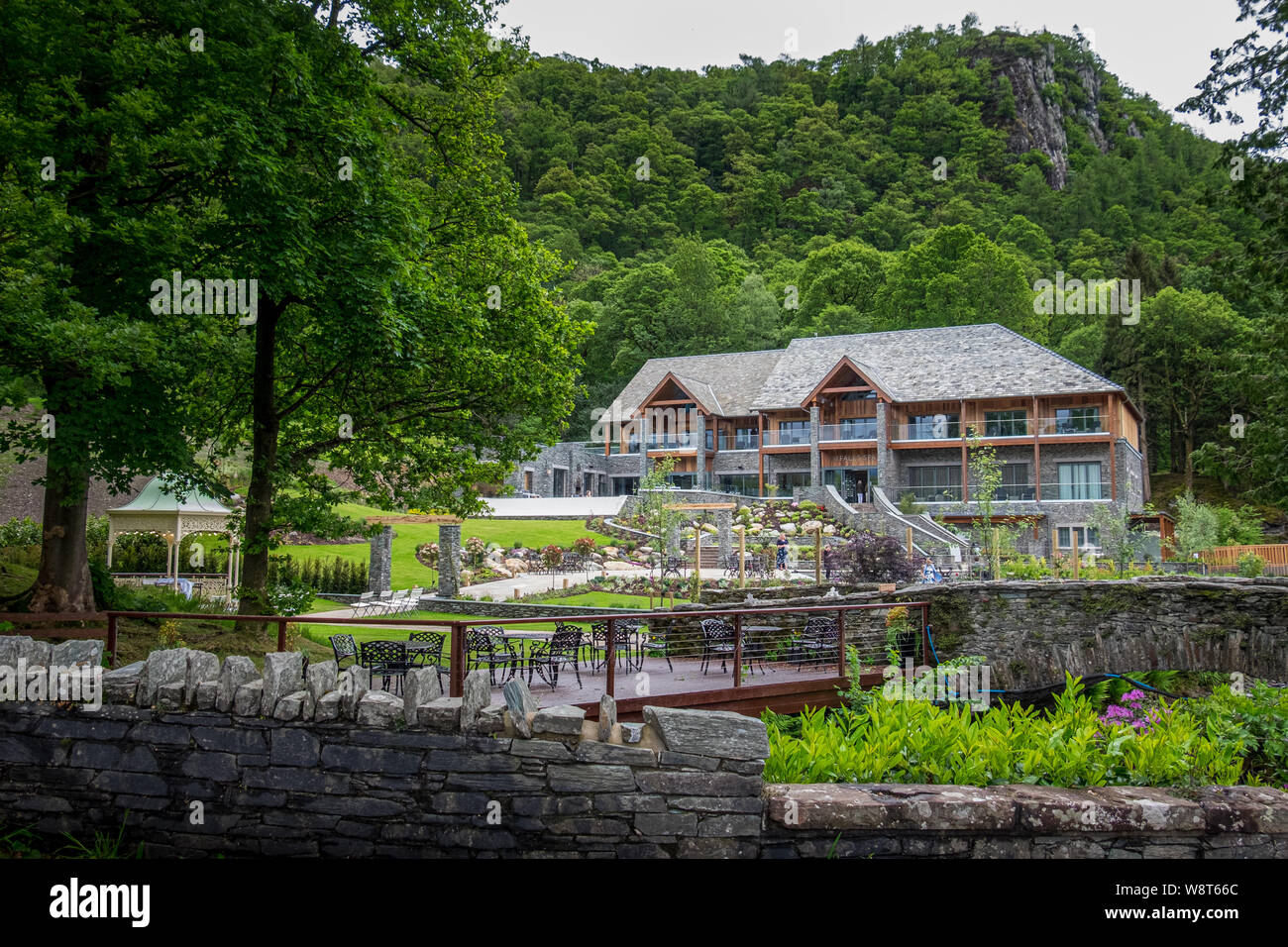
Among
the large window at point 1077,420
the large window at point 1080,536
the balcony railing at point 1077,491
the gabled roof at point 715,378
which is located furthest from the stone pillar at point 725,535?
the large window at point 1077,420

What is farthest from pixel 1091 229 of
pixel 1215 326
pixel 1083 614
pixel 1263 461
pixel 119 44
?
pixel 119 44

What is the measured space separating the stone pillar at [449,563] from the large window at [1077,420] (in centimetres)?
3090

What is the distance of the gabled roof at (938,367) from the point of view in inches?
1560

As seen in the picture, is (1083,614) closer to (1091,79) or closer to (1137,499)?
(1137,499)

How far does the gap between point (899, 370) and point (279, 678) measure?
140 feet

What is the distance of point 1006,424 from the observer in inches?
1570

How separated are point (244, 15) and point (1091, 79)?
13237 centimetres

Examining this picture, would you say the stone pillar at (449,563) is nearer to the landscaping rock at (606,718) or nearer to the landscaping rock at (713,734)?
the landscaping rock at (606,718)

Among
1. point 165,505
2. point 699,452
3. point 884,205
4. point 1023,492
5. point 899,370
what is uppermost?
point 884,205

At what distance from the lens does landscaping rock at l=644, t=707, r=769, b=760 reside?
536cm

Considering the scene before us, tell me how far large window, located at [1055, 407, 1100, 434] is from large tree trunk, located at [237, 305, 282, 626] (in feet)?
124

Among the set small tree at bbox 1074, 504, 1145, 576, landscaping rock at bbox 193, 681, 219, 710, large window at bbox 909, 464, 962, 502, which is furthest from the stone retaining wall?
large window at bbox 909, 464, 962, 502

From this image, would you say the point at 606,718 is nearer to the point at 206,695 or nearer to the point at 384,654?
the point at 206,695

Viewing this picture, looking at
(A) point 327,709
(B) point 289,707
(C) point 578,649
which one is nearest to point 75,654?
(B) point 289,707
